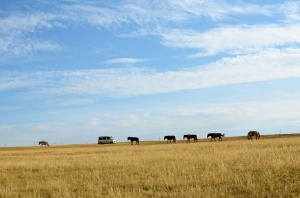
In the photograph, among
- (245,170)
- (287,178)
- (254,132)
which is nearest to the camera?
(287,178)

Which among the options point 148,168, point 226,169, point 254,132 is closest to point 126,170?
point 148,168

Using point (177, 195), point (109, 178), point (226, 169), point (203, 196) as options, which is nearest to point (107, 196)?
point (177, 195)

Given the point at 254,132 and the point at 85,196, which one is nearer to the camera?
the point at 85,196

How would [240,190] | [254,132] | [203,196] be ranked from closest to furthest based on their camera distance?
[203,196], [240,190], [254,132]

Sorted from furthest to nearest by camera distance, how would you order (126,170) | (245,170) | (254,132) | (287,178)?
(254,132), (126,170), (245,170), (287,178)

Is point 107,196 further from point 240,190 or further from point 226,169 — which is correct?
point 226,169

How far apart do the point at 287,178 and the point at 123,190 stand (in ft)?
20.5

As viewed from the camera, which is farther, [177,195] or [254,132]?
[254,132]

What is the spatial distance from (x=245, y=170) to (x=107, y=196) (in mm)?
6941

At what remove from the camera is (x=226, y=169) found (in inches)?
709

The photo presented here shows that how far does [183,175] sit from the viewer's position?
57.7ft

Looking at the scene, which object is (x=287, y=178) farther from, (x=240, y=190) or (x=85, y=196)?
(x=85, y=196)

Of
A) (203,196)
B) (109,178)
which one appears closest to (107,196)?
(203,196)

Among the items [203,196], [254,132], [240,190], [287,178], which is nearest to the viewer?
[203,196]
